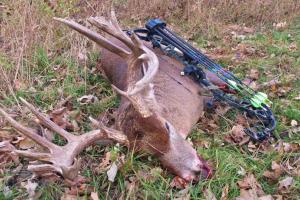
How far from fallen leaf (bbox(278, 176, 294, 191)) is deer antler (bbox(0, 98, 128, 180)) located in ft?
3.99

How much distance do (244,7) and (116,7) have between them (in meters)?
2.12

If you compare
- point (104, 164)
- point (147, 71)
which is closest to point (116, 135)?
point (104, 164)

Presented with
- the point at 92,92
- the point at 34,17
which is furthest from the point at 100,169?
the point at 34,17

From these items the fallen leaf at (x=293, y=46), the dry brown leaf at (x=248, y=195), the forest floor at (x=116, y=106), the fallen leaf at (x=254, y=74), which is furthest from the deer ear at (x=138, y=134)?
the fallen leaf at (x=293, y=46)

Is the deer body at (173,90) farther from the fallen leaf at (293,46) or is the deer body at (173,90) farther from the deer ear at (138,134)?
the fallen leaf at (293,46)

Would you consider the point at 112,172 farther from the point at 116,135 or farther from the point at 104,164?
the point at 116,135

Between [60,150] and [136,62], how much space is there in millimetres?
1159

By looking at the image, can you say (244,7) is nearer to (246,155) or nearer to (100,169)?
(246,155)

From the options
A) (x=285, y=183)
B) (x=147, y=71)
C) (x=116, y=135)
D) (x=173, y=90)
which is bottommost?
(x=285, y=183)

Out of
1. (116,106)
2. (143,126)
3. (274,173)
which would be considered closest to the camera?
(143,126)

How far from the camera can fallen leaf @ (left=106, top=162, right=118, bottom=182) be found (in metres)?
3.20

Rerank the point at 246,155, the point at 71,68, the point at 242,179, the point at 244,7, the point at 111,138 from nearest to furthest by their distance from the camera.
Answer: the point at 111,138 < the point at 242,179 < the point at 246,155 < the point at 71,68 < the point at 244,7

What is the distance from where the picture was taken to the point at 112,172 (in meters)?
3.23

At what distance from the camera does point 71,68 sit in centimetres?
496
